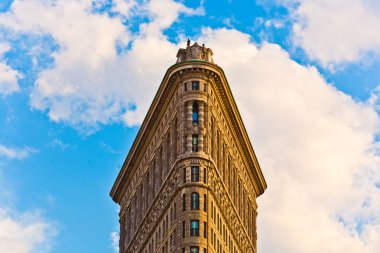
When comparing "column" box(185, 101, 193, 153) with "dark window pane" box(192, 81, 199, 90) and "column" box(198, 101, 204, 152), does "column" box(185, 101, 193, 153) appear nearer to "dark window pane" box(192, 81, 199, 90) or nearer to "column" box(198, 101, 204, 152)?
"column" box(198, 101, 204, 152)

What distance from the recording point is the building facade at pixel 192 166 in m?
151

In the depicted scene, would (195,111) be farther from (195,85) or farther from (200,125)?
(195,85)

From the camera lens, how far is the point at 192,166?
153000mm

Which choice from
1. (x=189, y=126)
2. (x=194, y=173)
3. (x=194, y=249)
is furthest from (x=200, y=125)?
(x=194, y=249)

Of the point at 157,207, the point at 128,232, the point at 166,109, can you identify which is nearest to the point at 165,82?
the point at 166,109

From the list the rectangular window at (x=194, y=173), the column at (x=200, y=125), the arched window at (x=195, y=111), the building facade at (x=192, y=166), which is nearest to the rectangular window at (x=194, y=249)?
the building facade at (x=192, y=166)

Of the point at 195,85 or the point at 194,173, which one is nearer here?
the point at 194,173

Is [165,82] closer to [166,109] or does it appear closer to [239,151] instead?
[166,109]

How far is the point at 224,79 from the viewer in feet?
539

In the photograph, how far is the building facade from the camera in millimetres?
150875

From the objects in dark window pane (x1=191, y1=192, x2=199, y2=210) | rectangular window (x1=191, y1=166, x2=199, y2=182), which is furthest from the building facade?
dark window pane (x1=191, y1=192, x2=199, y2=210)

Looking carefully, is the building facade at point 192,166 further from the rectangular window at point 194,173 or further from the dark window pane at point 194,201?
the dark window pane at point 194,201

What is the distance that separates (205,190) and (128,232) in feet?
159

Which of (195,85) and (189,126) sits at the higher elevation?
(195,85)
